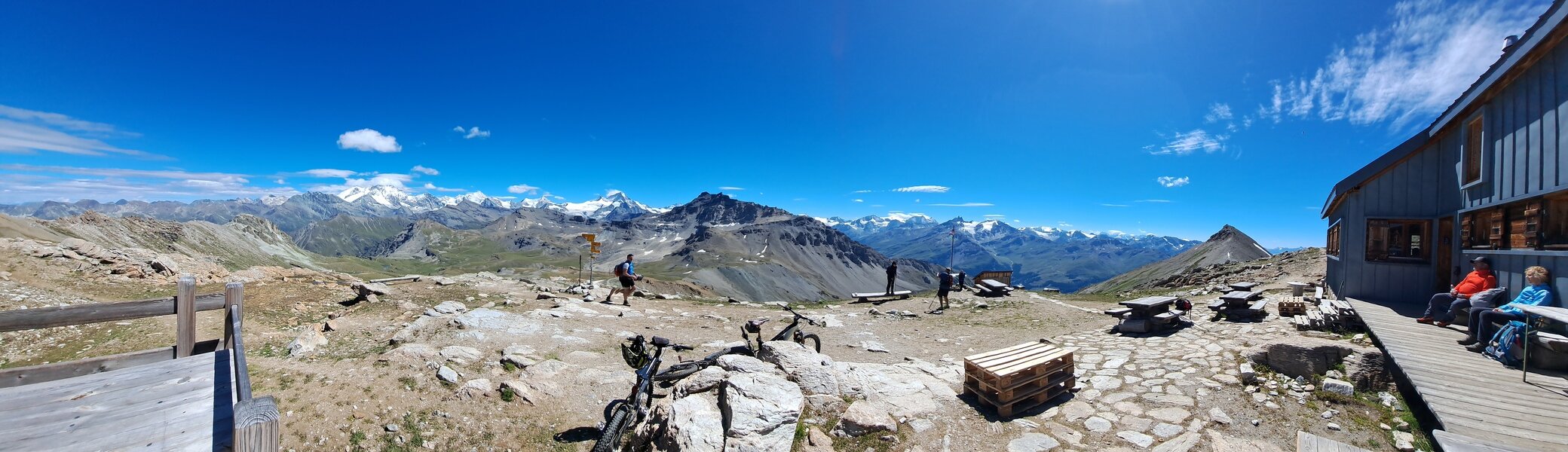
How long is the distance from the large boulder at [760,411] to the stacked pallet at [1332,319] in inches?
479

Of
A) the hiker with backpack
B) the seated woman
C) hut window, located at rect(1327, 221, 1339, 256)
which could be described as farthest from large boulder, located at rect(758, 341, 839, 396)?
hut window, located at rect(1327, 221, 1339, 256)

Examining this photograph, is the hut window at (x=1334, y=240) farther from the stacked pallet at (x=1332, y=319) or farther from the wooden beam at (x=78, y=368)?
the wooden beam at (x=78, y=368)

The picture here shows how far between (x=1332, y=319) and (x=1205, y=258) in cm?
5525

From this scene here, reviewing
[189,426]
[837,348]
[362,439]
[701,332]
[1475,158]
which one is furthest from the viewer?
[701,332]

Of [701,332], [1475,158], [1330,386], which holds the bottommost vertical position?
[701,332]

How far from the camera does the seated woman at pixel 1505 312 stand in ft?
27.9

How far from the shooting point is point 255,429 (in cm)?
285

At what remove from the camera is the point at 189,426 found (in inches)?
164

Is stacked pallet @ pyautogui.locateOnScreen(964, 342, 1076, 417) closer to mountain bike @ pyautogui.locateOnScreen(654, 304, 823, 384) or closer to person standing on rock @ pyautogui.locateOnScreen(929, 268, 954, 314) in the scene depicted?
→ mountain bike @ pyautogui.locateOnScreen(654, 304, 823, 384)

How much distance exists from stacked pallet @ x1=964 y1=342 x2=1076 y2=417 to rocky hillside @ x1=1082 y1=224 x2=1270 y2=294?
155ft

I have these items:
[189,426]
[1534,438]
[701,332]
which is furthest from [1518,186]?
[189,426]

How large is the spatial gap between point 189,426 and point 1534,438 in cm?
1335

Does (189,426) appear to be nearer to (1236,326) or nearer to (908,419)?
(908,419)

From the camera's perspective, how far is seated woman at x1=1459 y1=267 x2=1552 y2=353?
849cm
